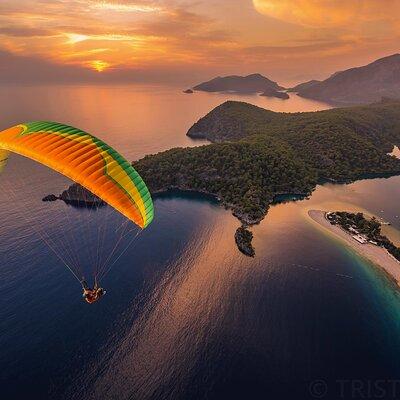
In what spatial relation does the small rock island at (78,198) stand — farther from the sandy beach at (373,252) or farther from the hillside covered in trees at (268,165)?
the sandy beach at (373,252)

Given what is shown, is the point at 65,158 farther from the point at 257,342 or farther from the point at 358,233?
the point at 358,233

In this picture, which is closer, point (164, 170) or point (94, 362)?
point (94, 362)

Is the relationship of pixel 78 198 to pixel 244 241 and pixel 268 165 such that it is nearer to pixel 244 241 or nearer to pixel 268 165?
pixel 244 241

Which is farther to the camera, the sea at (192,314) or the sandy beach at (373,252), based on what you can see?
the sandy beach at (373,252)

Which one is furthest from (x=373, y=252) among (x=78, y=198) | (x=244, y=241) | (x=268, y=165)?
(x=78, y=198)

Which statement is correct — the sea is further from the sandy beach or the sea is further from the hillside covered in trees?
the hillside covered in trees

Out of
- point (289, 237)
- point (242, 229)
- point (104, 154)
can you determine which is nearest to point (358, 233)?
point (289, 237)

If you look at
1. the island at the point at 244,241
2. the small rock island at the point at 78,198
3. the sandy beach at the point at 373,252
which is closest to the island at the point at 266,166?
the island at the point at 244,241
